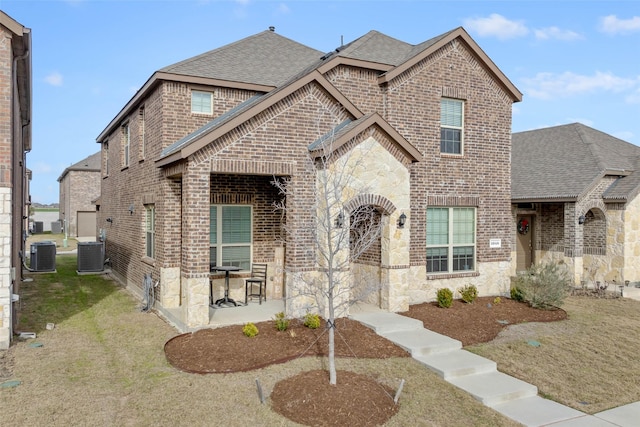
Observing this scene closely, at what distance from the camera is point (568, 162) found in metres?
18.5

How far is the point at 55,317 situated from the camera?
433 inches

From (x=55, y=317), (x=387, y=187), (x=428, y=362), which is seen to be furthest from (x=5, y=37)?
(x=428, y=362)

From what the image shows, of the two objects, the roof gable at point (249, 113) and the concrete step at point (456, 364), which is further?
the roof gable at point (249, 113)

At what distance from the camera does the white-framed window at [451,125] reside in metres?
13.5

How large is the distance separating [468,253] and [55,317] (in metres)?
11.2

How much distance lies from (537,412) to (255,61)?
1206cm

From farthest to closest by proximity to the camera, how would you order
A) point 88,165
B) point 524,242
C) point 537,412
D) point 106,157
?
point 88,165 < point 106,157 < point 524,242 < point 537,412

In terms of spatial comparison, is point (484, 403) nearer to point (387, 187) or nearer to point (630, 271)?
point (387, 187)

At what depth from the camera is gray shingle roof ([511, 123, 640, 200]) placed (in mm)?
16828

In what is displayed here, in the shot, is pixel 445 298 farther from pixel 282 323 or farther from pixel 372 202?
pixel 282 323

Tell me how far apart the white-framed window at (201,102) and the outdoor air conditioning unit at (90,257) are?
9.33m

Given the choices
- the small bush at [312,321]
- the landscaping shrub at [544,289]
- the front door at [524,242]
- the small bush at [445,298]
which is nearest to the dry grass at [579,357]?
the landscaping shrub at [544,289]

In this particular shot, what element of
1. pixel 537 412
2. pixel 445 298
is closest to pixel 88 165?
pixel 445 298

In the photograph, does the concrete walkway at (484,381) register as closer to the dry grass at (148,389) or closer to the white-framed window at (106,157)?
the dry grass at (148,389)
